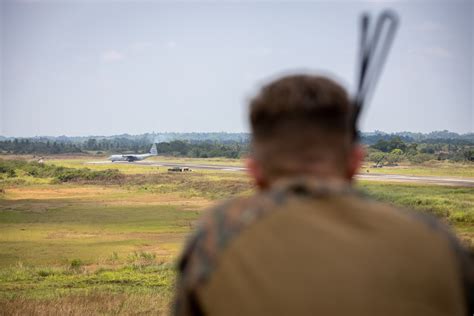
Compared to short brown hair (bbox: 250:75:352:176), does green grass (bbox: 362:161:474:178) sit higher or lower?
lower

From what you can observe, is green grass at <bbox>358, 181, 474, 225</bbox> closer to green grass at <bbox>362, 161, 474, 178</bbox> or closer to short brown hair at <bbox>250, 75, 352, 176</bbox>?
green grass at <bbox>362, 161, 474, 178</bbox>

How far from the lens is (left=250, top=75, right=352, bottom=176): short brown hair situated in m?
1.40

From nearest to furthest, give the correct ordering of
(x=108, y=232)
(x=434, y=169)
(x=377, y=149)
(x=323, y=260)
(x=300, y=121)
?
(x=323, y=260) < (x=300, y=121) < (x=108, y=232) < (x=434, y=169) < (x=377, y=149)

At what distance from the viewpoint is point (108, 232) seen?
31.5m

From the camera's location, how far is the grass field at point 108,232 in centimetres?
1326

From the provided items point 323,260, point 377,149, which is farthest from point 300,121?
point 377,149

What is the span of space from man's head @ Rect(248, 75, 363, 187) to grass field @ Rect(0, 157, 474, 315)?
9150 millimetres

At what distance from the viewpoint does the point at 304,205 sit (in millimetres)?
1329

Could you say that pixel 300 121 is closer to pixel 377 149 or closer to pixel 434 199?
pixel 434 199

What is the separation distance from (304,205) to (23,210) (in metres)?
39.9

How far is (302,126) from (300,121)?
0.01 m

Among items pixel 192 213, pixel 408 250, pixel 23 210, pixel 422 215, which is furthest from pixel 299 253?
pixel 23 210

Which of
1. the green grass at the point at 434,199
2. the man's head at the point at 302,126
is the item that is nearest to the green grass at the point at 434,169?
the green grass at the point at 434,199

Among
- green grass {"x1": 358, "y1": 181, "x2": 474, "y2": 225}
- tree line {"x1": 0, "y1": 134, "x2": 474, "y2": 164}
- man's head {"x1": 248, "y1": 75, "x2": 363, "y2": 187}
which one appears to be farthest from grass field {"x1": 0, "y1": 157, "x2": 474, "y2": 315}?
man's head {"x1": 248, "y1": 75, "x2": 363, "y2": 187}
